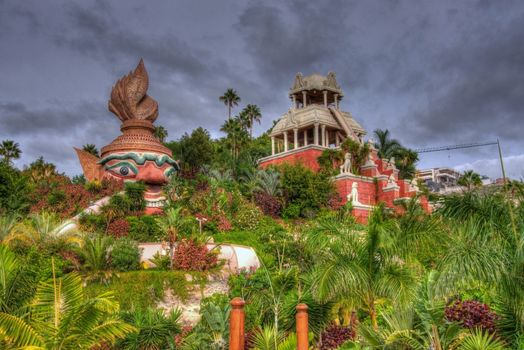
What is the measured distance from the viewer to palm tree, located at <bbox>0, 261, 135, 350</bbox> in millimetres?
8025

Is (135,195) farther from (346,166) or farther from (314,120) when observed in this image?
(314,120)

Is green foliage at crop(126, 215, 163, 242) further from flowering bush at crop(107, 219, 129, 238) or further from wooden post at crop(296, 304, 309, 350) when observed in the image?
wooden post at crop(296, 304, 309, 350)

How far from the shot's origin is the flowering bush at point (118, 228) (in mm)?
21828

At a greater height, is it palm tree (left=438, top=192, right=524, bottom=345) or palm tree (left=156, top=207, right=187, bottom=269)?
palm tree (left=156, top=207, right=187, bottom=269)

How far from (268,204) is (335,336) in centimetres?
1594

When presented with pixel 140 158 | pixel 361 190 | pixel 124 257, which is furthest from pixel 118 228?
pixel 361 190

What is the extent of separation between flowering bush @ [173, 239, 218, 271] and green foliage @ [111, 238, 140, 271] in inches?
46.6

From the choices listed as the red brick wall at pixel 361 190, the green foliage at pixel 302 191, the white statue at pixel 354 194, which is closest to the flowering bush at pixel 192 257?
the green foliage at pixel 302 191

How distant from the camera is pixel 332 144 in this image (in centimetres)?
4191

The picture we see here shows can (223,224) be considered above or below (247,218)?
below

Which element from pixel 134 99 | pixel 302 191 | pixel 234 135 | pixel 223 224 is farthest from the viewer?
pixel 234 135

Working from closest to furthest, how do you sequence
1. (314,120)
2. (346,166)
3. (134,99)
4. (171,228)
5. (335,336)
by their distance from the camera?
(335,336), (171,228), (134,99), (346,166), (314,120)

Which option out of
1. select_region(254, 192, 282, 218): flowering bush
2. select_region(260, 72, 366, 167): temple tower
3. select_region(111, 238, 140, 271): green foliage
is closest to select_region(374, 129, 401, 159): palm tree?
select_region(260, 72, 366, 167): temple tower

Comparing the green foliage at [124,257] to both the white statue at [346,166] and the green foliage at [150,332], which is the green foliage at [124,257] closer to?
the green foliage at [150,332]
